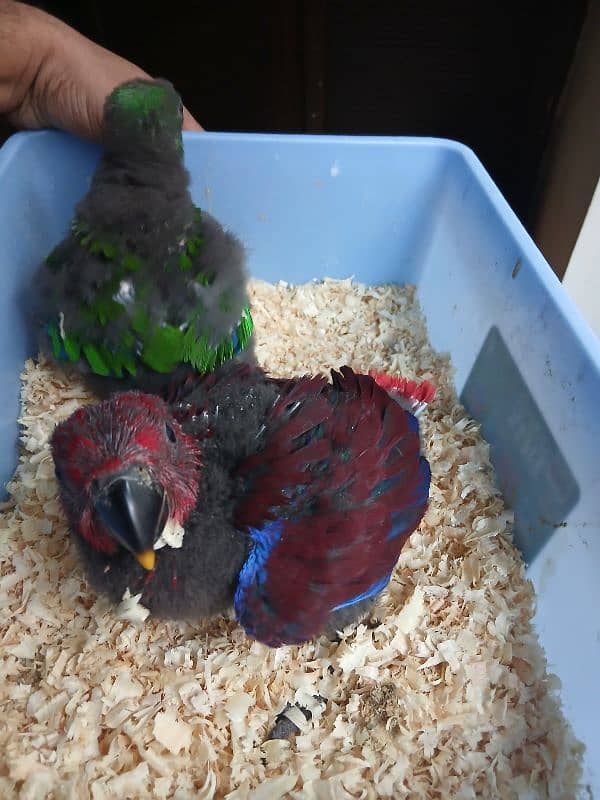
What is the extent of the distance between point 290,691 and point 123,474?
1.43 feet

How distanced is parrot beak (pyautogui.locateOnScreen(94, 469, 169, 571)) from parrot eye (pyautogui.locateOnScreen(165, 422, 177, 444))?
84mm

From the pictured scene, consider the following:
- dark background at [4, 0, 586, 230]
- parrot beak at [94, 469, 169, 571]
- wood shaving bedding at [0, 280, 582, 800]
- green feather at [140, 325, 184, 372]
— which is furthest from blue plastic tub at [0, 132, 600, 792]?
parrot beak at [94, 469, 169, 571]

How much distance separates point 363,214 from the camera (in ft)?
4.56

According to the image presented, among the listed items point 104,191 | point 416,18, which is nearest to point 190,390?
point 104,191

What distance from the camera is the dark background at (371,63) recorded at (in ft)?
4.88

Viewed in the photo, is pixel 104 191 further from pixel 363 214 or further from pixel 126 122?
pixel 363 214

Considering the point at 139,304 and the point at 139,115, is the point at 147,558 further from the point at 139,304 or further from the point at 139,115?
the point at 139,115

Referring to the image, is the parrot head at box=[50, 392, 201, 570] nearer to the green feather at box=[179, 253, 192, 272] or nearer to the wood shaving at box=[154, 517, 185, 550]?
the wood shaving at box=[154, 517, 185, 550]

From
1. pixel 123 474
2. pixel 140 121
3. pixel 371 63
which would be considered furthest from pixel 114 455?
pixel 371 63

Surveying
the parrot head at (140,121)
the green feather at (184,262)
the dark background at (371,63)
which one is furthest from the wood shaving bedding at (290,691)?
the dark background at (371,63)

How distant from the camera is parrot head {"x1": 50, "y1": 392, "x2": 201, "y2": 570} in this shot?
631mm

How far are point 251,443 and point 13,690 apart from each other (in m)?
0.48

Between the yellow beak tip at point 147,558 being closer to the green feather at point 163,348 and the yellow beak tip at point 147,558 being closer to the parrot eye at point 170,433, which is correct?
the parrot eye at point 170,433

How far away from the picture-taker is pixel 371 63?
158 centimetres
